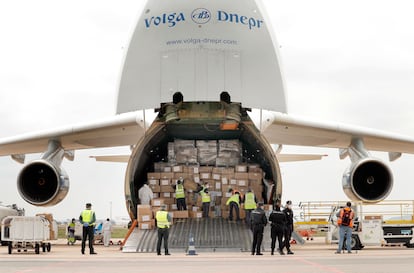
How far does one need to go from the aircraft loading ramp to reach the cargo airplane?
905 millimetres

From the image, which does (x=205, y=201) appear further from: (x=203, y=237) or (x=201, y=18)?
(x=201, y=18)

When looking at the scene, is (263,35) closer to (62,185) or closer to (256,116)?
(256,116)

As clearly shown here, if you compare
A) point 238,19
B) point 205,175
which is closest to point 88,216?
point 205,175

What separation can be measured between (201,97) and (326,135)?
191 inches

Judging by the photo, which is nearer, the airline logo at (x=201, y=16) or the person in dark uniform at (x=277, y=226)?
the person in dark uniform at (x=277, y=226)

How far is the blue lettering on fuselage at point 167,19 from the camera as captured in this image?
1578 centimetres

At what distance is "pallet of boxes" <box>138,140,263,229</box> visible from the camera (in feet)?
60.4

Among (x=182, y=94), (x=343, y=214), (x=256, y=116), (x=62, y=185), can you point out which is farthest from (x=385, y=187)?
(x=62, y=185)

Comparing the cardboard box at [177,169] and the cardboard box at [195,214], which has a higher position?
the cardboard box at [177,169]

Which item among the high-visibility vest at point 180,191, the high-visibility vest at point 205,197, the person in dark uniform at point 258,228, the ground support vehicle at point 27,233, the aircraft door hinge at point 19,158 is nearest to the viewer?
the person in dark uniform at point 258,228

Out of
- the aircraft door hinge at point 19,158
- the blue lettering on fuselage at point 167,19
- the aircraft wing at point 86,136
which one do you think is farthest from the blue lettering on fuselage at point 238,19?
the aircraft door hinge at point 19,158

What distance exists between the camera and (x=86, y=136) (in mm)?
19141

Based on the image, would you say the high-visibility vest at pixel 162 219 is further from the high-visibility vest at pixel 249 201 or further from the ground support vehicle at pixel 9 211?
the ground support vehicle at pixel 9 211

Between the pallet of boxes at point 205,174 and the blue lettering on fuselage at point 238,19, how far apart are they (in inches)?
158
